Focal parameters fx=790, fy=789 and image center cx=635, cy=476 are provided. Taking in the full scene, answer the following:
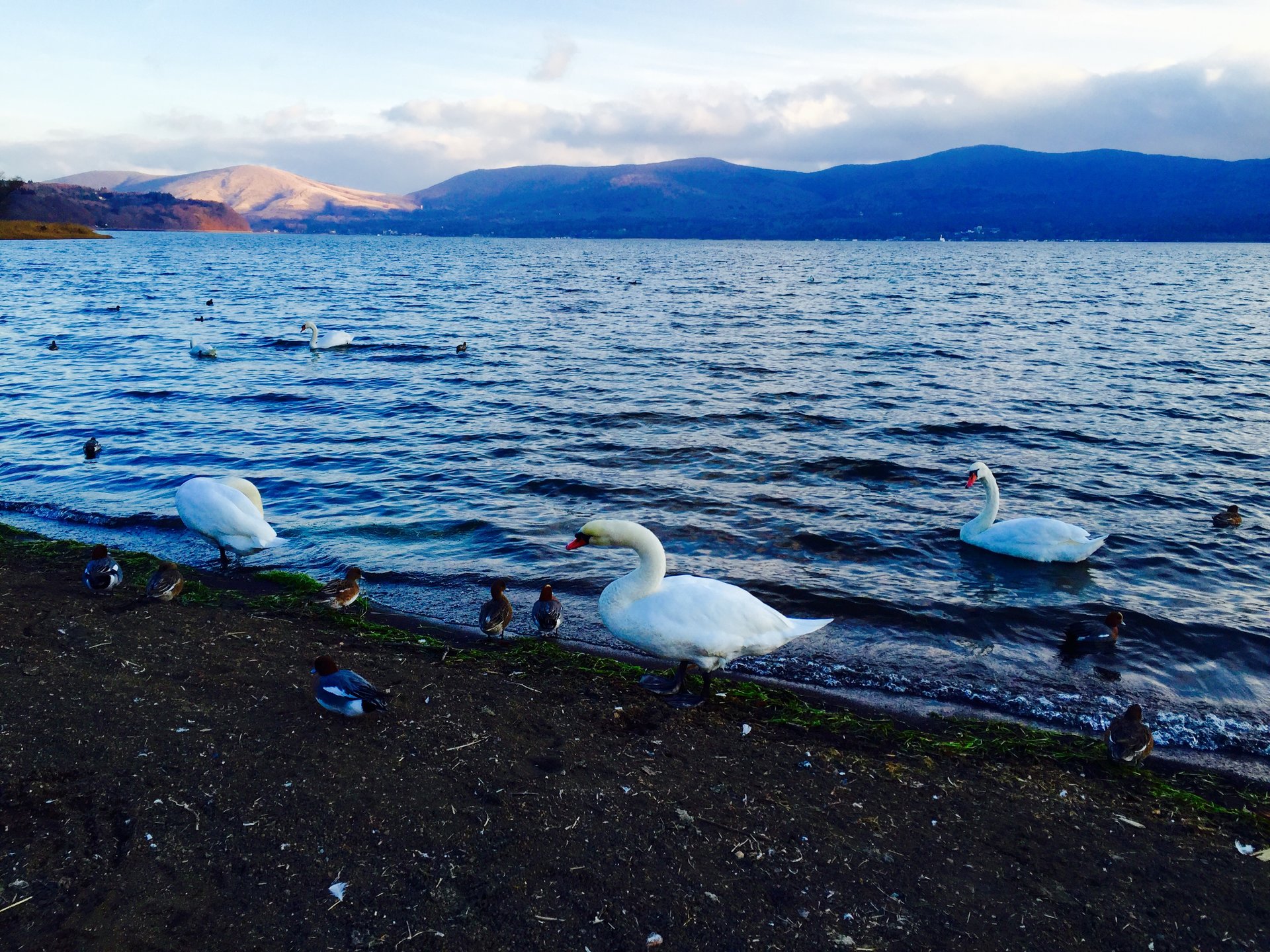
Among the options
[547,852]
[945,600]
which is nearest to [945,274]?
[945,600]

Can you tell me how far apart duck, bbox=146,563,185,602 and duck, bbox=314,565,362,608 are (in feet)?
4.83

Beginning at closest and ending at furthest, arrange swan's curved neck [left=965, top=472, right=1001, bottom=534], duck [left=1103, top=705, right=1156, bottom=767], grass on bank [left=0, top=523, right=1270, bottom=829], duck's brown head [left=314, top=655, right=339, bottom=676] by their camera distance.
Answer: grass on bank [left=0, top=523, right=1270, bottom=829]
duck [left=1103, top=705, right=1156, bottom=767]
duck's brown head [left=314, top=655, right=339, bottom=676]
swan's curved neck [left=965, top=472, right=1001, bottom=534]

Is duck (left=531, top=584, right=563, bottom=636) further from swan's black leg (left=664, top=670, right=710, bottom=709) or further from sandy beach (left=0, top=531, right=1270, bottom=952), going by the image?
swan's black leg (left=664, top=670, right=710, bottom=709)

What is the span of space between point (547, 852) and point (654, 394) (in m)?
18.1

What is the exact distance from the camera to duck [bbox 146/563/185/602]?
28.6ft

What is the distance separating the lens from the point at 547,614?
8.82 meters

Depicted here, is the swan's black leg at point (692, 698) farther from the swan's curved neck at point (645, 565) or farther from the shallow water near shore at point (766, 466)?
the shallow water near shore at point (766, 466)

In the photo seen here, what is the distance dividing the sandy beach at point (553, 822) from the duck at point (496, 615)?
3.93ft


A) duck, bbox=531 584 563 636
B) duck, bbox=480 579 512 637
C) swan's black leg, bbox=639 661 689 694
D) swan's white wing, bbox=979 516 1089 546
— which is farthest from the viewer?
swan's white wing, bbox=979 516 1089 546

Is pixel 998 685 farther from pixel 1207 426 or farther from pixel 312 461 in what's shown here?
pixel 1207 426

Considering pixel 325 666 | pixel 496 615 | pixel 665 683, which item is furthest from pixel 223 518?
pixel 665 683

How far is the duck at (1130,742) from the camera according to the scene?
21.3 feet

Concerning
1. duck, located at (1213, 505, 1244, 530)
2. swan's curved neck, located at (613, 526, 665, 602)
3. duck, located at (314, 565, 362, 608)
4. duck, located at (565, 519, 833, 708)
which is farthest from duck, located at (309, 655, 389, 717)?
duck, located at (1213, 505, 1244, 530)

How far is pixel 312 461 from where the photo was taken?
16.0 metres
